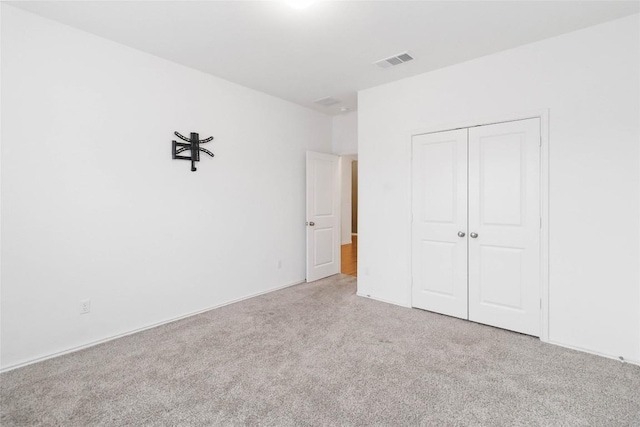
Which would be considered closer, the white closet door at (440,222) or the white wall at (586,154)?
the white wall at (586,154)

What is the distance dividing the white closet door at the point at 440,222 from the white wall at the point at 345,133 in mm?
1645

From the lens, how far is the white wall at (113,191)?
8.07 ft

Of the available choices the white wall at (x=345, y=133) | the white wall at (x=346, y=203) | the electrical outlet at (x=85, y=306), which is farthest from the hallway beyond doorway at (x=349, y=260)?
the electrical outlet at (x=85, y=306)

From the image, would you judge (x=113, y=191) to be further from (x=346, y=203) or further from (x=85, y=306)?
(x=346, y=203)

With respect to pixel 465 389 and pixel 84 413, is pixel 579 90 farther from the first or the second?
pixel 84 413

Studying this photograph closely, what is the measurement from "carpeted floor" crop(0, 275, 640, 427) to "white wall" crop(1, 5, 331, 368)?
42cm

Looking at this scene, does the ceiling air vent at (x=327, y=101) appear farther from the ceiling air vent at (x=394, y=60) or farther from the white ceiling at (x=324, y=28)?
the ceiling air vent at (x=394, y=60)

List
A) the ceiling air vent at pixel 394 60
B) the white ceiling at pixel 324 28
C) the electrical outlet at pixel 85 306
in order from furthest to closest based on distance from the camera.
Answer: the ceiling air vent at pixel 394 60
the electrical outlet at pixel 85 306
the white ceiling at pixel 324 28

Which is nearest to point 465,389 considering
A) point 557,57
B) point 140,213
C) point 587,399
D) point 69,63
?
point 587,399

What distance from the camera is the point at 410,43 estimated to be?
2920 millimetres

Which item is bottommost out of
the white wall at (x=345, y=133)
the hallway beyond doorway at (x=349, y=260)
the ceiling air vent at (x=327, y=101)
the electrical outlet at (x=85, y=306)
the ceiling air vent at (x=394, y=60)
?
the hallway beyond doorway at (x=349, y=260)

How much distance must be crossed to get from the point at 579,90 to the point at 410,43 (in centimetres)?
148

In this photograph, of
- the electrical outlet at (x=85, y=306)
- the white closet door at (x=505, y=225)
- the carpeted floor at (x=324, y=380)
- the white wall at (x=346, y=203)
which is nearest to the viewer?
the carpeted floor at (x=324, y=380)

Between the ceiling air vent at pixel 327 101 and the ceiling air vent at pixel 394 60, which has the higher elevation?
the ceiling air vent at pixel 327 101
